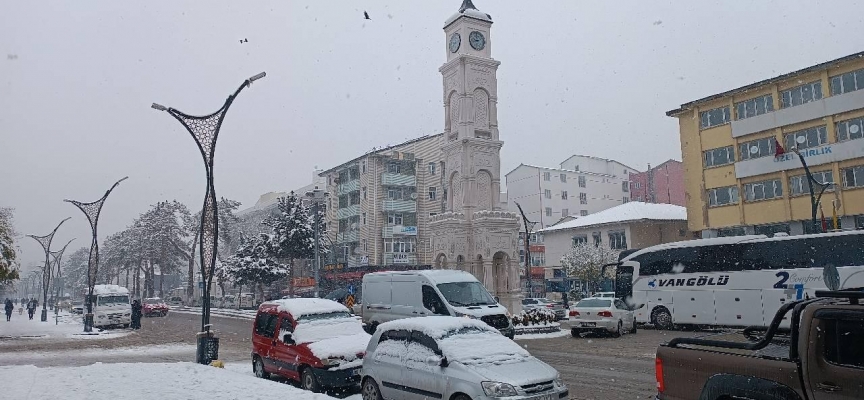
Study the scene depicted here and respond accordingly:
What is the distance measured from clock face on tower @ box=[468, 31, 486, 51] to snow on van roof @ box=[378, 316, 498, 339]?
27.7 metres

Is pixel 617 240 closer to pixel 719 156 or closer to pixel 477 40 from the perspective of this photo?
pixel 719 156

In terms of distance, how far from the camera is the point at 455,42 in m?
35.8

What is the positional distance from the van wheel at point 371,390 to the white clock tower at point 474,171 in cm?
2456

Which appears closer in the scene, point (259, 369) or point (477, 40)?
point (259, 369)

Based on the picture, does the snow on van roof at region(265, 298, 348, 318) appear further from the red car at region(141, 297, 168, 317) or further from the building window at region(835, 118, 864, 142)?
the red car at region(141, 297, 168, 317)

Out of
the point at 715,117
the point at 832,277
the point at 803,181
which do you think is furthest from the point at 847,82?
the point at 832,277

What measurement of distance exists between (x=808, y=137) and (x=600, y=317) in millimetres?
26088

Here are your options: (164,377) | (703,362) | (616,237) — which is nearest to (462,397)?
(703,362)

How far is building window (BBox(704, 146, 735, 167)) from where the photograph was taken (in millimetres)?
43781

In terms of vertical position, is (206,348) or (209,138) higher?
(209,138)

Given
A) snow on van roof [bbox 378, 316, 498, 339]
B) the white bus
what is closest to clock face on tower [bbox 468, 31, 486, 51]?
the white bus

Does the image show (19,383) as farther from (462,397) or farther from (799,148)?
(799,148)

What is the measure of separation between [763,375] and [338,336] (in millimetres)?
9071

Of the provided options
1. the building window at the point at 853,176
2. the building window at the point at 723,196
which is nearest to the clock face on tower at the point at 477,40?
the building window at the point at 723,196
